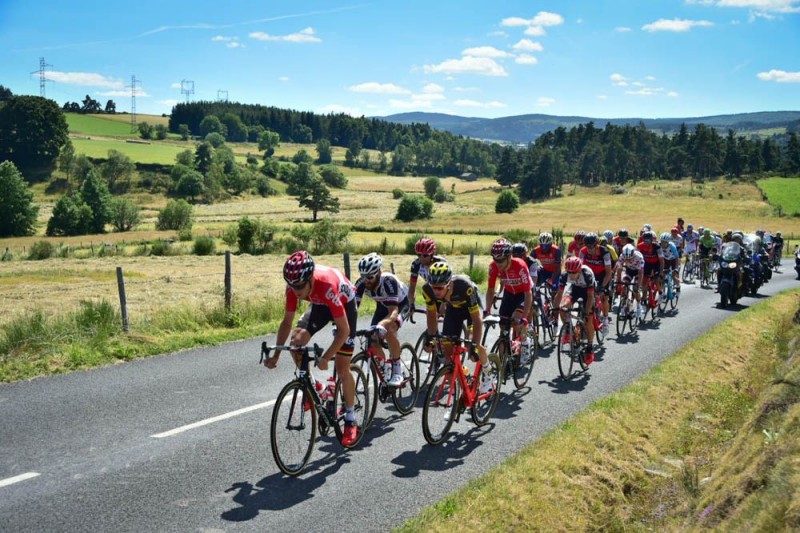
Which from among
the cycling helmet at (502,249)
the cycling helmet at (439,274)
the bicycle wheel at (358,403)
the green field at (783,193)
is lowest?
the bicycle wheel at (358,403)

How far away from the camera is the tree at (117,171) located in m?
133

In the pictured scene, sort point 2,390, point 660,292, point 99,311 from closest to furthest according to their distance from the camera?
point 2,390
point 99,311
point 660,292

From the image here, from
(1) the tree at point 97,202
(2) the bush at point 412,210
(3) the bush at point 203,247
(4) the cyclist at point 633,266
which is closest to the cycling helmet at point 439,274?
(4) the cyclist at point 633,266

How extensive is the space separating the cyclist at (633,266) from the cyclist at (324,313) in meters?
10.3

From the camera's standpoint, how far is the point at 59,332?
12.5m

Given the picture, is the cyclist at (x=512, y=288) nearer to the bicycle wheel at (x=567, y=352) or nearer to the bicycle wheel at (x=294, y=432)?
the bicycle wheel at (x=567, y=352)

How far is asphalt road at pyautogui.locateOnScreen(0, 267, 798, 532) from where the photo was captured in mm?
6062

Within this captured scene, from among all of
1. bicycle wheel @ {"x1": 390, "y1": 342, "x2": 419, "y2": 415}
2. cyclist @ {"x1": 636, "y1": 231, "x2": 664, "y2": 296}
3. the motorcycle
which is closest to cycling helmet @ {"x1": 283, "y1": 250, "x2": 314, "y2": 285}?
bicycle wheel @ {"x1": 390, "y1": 342, "x2": 419, "y2": 415}

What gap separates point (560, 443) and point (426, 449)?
5.56 feet

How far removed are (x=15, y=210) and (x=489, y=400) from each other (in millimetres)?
88287

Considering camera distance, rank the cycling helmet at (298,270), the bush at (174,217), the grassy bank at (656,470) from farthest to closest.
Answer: the bush at (174,217) → the cycling helmet at (298,270) → the grassy bank at (656,470)

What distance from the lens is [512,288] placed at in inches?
416

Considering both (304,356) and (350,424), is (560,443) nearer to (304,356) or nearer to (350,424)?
(350,424)

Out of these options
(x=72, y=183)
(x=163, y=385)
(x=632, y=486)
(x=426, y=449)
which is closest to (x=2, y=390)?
(x=163, y=385)
